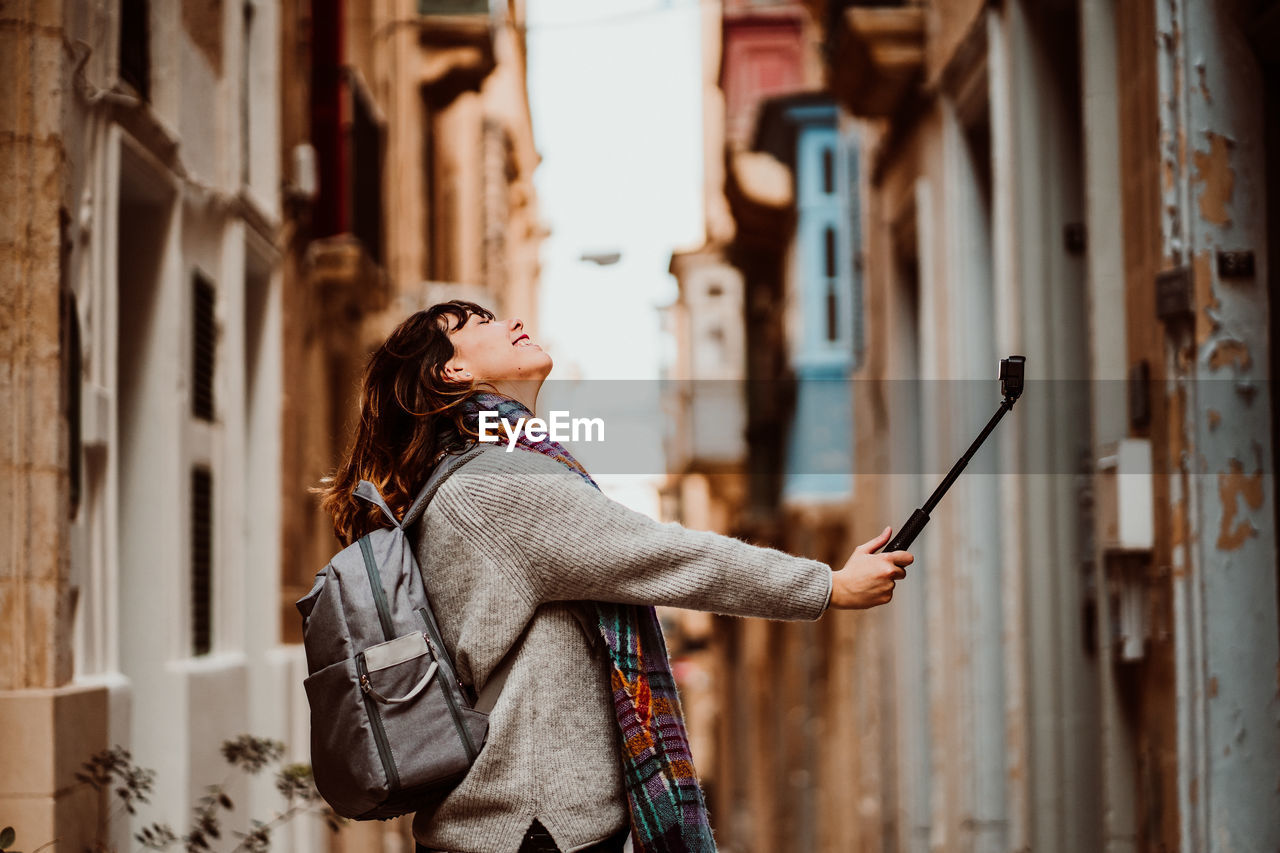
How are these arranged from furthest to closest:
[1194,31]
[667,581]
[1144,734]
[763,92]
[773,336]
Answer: [763,92] → [773,336] → [1144,734] → [1194,31] → [667,581]

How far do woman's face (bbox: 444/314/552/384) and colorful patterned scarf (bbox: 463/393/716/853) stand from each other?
0.90ft

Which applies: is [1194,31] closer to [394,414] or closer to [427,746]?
[394,414]

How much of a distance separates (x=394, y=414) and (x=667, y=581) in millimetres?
748

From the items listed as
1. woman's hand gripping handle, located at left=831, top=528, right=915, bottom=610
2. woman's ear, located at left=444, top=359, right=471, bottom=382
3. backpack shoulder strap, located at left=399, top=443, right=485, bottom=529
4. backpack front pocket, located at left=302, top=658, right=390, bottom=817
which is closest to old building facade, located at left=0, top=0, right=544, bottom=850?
woman's ear, located at left=444, top=359, right=471, bottom=382

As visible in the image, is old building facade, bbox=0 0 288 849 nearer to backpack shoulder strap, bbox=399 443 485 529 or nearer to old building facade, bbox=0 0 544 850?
old building facade, bbox=0 0 544 850

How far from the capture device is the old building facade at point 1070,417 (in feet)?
16.0

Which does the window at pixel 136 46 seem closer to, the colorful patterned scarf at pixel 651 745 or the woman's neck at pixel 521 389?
the woman's neck at pixel 521 389

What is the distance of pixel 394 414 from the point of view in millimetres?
3365

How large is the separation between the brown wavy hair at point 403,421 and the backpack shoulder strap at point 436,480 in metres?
0.09

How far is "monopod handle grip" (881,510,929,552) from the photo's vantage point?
2.96 meters

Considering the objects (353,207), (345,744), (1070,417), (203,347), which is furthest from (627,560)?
(353,207)

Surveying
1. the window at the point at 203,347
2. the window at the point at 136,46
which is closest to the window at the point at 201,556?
the window at the point at 203,347

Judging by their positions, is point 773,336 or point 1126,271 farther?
point 773,336

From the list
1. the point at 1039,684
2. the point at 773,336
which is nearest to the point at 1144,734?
the point at 1039,684
